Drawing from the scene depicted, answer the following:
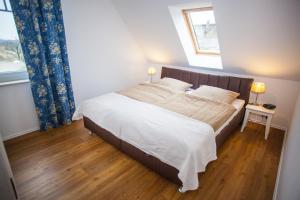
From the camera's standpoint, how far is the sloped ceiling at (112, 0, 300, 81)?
201 centimetres

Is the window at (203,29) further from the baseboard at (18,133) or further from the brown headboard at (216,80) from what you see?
the baseboard at (18,133)

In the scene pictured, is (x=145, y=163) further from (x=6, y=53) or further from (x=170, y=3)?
(x=6, y=53)

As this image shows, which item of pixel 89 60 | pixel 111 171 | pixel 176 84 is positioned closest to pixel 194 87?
pixel 176 84

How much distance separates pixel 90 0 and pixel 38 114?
84.4 inches

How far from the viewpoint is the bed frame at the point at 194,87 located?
1913 mm

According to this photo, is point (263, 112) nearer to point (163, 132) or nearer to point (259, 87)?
point (259, 87)

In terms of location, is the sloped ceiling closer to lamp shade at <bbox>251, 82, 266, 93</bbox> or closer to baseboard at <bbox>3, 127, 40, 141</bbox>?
lamp shade at <bbox>251, 82, 266, 93</bbox>

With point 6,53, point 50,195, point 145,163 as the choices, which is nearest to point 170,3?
point 145,163

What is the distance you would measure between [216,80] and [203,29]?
1000 mm

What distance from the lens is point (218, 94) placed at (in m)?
2.94

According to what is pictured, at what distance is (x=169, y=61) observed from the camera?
4.05m

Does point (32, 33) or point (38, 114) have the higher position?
point (32, 33)

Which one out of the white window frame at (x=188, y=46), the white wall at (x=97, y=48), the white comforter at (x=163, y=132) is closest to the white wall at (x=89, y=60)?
the white wall at (x=97, y=48)

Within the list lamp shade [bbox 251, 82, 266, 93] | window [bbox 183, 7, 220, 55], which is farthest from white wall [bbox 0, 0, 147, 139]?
lamp shade [bbox 251, 82, 266, 93]
